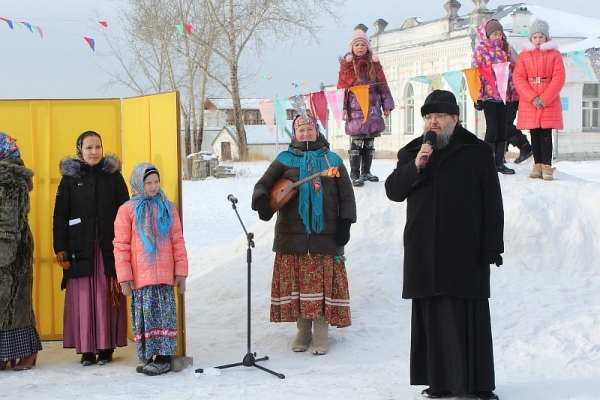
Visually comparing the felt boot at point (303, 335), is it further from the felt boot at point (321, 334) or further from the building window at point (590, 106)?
the building window at point (590, 106)

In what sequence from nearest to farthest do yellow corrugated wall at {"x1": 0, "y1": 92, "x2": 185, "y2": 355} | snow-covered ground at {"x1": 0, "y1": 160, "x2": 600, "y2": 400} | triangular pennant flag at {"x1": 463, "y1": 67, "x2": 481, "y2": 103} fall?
snow-covered ground at {"x1": 0, "y1": 160, "x2": 600, "y2": 400}
yellow corrugated wall at {"x1": 0, "y1": 92, "x2": 185, "y2": 355}
triangular pennant flag at {"x1": 463, "y1": 67, "x2": 481, "y2": 103}

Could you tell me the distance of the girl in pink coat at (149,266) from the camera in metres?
5.64

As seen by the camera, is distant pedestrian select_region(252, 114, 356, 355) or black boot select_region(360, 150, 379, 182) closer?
distant pedestrian select_region(252, 114, 356, 355)

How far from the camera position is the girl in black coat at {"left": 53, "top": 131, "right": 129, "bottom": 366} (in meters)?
5.99

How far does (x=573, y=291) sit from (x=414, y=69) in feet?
104

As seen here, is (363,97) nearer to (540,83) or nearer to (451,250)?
(540,83)

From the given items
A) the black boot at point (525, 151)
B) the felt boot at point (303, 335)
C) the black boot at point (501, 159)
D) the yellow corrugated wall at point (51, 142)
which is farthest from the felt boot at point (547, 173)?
the yellow corrugated wall at point (51, 142)

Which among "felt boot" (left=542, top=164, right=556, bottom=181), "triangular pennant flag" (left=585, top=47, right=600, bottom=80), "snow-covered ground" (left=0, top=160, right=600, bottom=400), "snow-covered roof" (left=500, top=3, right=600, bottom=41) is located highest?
"snow-covered roof" (left=500, top=3, right=600, bottom=41)

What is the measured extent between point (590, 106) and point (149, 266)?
3115 cm

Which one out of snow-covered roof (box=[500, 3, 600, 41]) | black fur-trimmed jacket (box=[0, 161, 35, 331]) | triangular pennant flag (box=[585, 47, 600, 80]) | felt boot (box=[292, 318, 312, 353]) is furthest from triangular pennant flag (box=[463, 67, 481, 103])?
snow-covered roof (box=[500, 3, 600, 41])

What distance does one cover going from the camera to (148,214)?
18.7ft

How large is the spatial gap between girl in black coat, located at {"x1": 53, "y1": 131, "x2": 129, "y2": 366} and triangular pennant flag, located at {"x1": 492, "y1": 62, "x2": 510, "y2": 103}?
4934 mm

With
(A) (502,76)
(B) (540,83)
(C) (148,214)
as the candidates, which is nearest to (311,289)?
(C) (148,214)

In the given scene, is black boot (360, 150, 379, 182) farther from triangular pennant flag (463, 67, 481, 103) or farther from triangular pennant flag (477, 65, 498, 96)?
triangular pennant flag (477, 65, 498, 96)
